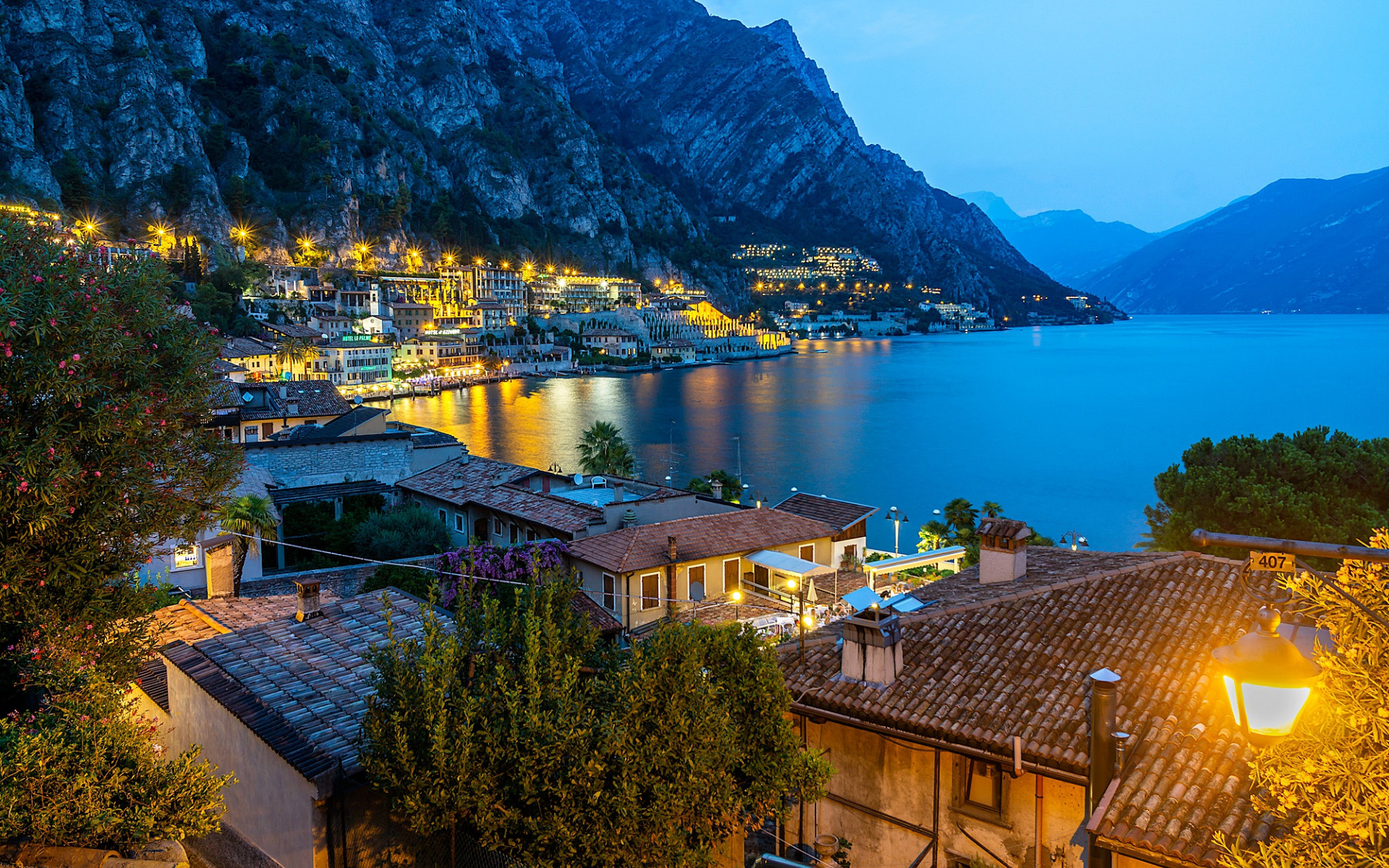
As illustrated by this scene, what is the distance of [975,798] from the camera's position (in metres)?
6.67

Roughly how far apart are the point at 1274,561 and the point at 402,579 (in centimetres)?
1600

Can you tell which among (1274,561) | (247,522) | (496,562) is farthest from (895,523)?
(1274,561)

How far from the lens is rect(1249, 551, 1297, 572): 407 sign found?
8.80 ft

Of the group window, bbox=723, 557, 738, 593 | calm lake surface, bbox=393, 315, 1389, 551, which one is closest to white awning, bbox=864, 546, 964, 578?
window, bbox=723, 557, 738, 593

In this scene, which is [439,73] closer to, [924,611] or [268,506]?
[268,506]

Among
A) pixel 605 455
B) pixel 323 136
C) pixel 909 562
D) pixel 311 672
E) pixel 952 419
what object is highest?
pixel 323 136

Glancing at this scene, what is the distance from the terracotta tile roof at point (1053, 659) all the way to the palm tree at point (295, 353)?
256 feet

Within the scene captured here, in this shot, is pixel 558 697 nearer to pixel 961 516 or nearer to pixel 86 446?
pixel 86 446

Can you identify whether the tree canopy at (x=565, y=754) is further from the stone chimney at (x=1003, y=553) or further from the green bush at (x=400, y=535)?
the green bush at (x=400, y=535)

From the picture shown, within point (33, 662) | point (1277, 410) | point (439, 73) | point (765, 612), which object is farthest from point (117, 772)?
point (439, 73)

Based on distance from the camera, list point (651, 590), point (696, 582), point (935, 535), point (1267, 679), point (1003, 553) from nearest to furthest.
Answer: point (1267, 679) < point (1003, 553) < point (651, 590) < point (696, 582) < point (935, 535)

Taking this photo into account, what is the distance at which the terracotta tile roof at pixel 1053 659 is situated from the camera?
247 inches

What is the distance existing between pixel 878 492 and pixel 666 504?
28967mm

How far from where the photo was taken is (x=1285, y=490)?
58.8 ft
